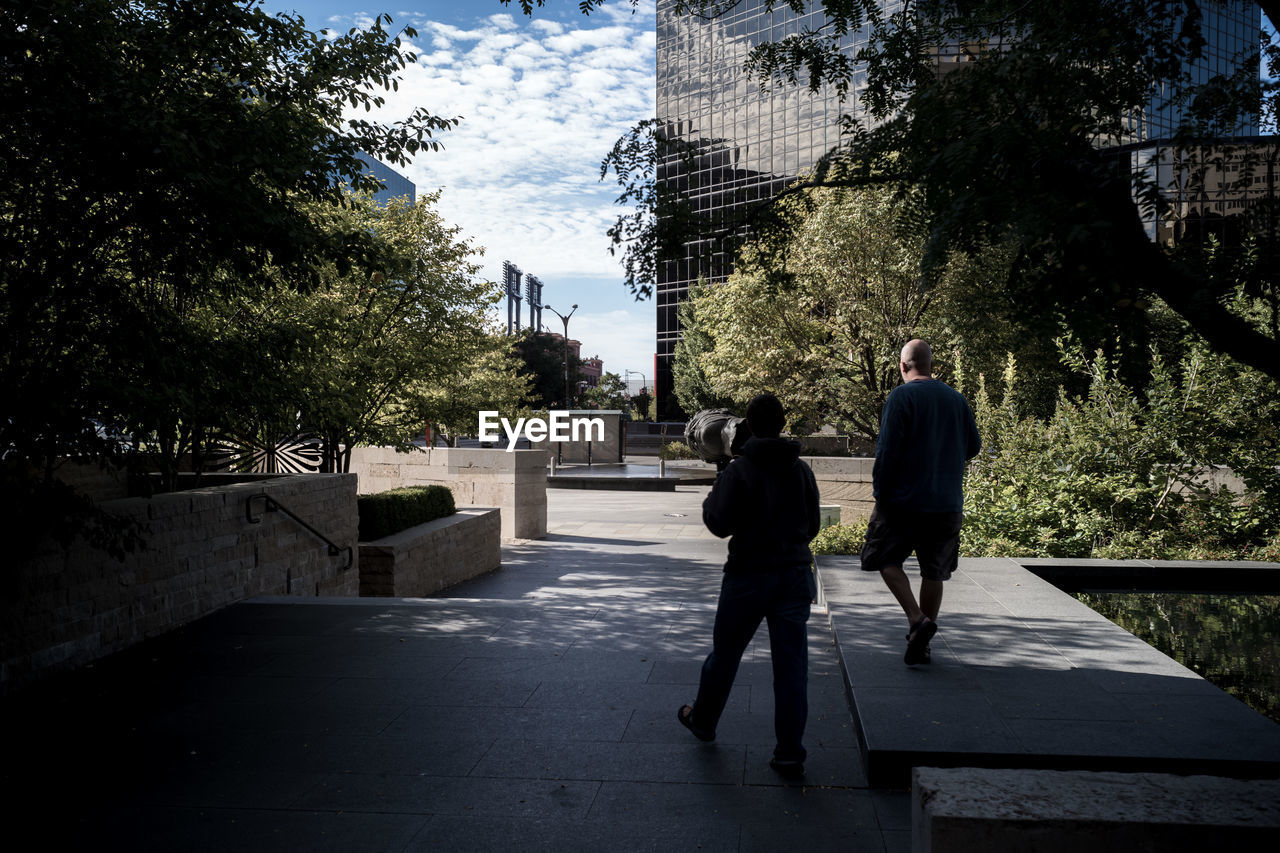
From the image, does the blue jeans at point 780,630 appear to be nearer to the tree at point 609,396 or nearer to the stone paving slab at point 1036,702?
the stone paving slab at point 1036,702

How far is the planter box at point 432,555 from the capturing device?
1123cm

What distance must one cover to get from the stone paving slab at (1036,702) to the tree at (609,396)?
5673cm

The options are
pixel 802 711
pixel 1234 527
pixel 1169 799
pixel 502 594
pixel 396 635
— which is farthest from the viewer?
pixel 502 594

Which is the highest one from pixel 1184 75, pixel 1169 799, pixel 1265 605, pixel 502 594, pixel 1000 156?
pixel 1184 75

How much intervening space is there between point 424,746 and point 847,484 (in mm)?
12099

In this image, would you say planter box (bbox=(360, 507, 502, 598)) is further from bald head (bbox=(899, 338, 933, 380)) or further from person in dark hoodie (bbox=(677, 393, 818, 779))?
person in dark hoodie (bbox=(677, 393, 818, 779))

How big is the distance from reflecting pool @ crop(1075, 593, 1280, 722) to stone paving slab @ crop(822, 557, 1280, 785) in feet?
2.43

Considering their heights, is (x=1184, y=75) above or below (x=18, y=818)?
above

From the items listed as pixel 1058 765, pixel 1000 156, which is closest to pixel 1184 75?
pixel 1000 156

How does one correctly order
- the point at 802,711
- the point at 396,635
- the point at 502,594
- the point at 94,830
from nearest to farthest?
1. the point at 94,830
2. the point at 802,711
3. the point at 396,635
4. the point at 502,594

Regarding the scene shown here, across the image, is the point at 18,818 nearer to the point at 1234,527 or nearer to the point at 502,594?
the point at 502,594

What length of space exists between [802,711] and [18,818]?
3208 millimetres

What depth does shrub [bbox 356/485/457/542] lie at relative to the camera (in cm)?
1202

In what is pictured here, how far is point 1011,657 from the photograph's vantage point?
194 inches
